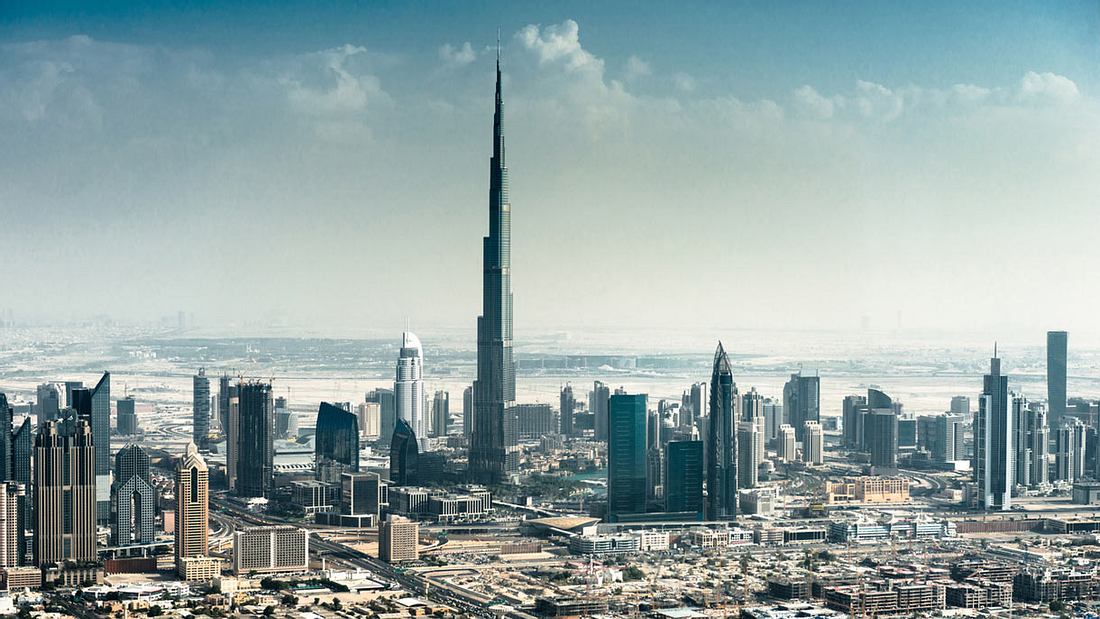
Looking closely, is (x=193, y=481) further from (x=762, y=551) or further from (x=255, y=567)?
(x=762, y=551)

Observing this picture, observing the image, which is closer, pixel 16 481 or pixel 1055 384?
pixel 16 481

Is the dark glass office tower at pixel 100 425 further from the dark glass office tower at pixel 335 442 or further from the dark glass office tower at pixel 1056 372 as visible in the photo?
the dark glass office tower at pixel 1056 372

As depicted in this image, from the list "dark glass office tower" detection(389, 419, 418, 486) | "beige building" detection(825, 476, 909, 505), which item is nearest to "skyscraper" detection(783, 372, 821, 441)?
"beige building" detection(825, 476, 909, 505)

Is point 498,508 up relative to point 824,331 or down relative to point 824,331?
down

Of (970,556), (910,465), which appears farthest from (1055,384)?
(970,556)

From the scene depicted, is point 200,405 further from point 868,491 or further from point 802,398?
point 868,491

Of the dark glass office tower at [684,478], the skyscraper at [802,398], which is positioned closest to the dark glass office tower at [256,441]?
the dark glass office tower at [684,478]

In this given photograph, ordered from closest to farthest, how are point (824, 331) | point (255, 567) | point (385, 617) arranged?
point (385, 617) < point (255, 567) < point (824, 331)

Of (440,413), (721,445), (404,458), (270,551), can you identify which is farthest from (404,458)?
(270,551)
